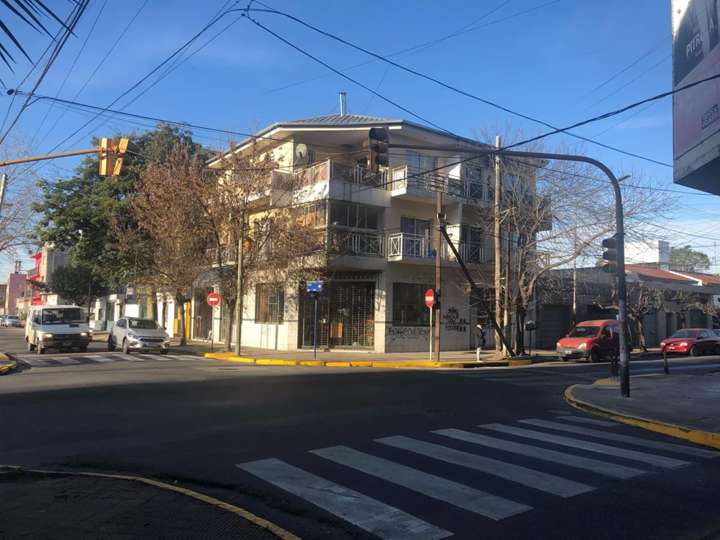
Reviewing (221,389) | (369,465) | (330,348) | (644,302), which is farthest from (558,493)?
(644,302)

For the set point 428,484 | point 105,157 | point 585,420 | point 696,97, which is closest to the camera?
point 428,484

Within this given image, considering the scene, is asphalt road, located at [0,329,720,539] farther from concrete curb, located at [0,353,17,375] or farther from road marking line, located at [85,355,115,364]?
road marking line, located at [85,355,115,364]

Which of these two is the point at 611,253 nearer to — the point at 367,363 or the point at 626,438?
the point at 626,438

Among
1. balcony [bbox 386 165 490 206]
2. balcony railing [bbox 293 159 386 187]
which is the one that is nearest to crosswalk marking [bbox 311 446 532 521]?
balcony railing [bbox 293 159 386 187]

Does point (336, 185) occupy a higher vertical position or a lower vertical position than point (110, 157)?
higher

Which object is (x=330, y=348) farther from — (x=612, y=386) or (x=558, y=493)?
(x=558, y=493)

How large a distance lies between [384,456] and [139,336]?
20.6m

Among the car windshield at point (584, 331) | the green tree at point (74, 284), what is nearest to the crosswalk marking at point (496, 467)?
the car windshield at point (584, 331)

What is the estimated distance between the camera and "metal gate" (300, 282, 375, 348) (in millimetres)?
27875

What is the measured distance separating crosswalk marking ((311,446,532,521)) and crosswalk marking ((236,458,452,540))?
0.60 m

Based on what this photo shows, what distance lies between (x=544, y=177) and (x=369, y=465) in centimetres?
2073

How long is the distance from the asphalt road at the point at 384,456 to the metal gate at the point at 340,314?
14.1 metres

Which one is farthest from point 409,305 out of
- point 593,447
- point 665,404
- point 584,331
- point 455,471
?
point 455,471

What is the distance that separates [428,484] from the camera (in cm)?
599
